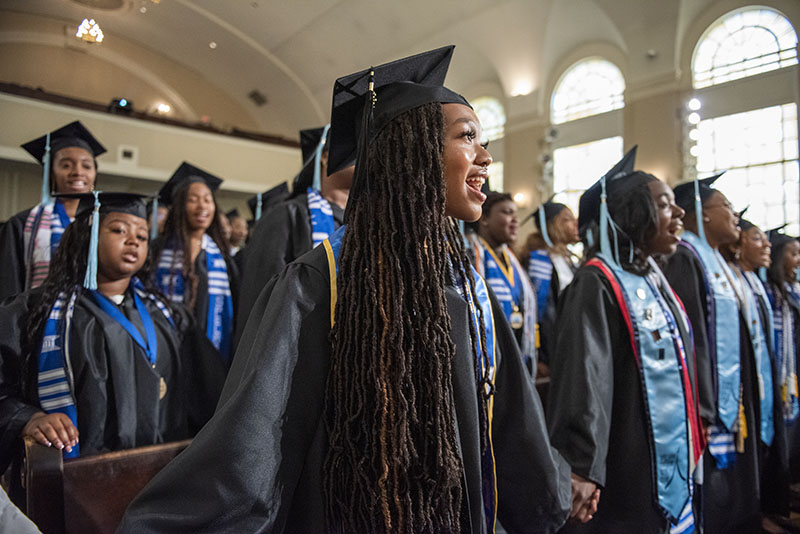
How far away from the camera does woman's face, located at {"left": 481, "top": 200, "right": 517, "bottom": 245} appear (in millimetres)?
4559

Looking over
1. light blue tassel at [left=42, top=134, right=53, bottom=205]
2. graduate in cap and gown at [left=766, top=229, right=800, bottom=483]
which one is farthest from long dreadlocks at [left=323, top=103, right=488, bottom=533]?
graduate in cap and gown at [left=766, top=229, right=800, bottom=483]

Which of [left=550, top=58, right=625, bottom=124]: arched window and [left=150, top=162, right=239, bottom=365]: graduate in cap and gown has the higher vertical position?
[left=550, top=58, right=625, bottom=124]: arched window

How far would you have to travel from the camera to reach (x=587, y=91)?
12.1 metres

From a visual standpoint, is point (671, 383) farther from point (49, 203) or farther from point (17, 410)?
point (49, 203)

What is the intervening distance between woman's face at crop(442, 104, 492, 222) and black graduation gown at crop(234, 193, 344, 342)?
1259 millimetres

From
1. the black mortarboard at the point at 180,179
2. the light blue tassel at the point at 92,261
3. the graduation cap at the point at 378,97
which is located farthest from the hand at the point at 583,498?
the black mortarboard at the point at 180,179

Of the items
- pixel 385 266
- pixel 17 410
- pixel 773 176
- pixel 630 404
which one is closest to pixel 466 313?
pixel 385 266

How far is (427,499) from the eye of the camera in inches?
48.6

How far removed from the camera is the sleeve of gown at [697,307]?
2.88m

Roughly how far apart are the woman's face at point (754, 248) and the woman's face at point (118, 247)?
14.8ft

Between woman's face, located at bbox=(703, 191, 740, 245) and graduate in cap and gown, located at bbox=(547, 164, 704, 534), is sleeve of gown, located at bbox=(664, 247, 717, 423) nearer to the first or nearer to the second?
graduate in cap and gown, located at bbox=(547, 164, 704, 534)

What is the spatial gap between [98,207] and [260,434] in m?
2.02

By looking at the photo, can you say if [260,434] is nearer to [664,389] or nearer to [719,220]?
[664,389]

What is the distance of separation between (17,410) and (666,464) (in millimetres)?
2439
